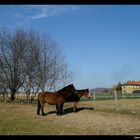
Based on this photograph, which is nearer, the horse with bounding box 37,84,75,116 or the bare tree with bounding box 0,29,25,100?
the horse with bounding box 37,84,75,116

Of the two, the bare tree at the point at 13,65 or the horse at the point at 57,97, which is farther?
the bare tree at the point at 13,65

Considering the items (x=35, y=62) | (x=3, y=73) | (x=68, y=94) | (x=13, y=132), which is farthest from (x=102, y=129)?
(x=3, y=73)

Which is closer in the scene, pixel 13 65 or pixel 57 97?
pixel 57 97

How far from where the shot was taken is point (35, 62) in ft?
123

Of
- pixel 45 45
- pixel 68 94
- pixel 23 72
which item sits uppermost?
pixel 45 45
